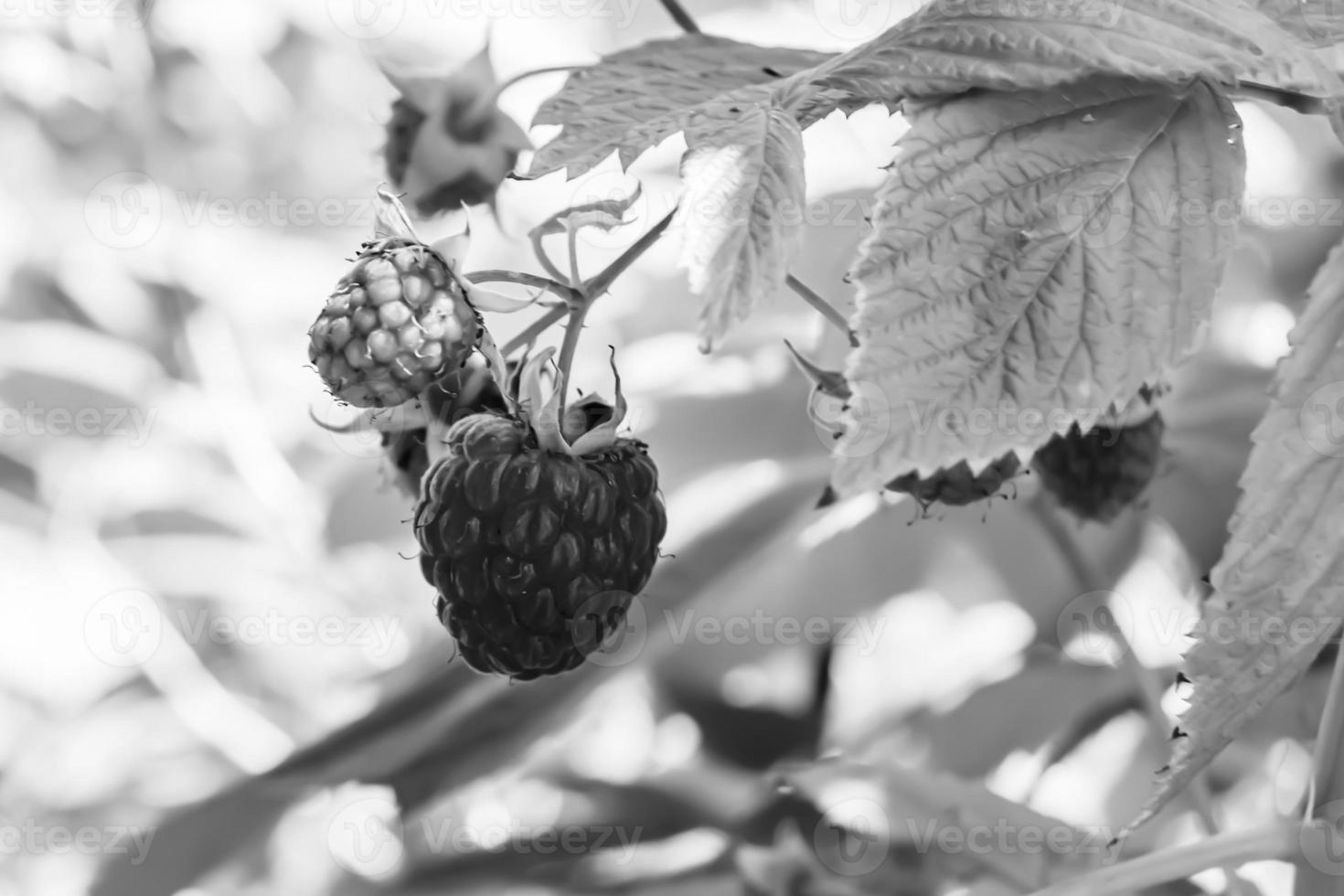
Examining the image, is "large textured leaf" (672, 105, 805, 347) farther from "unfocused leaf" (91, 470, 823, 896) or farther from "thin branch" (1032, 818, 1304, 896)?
"unfocused leaf" (91, 470, 823, 896)

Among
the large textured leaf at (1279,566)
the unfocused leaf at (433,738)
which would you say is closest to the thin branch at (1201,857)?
the large textured leaf at (1279,566)

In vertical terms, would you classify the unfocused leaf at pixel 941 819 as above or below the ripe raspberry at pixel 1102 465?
below

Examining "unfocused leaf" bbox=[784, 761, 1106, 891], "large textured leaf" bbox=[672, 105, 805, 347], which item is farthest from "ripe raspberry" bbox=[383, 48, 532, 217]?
"unfocused leaf" bbox=[784, 761, 1106, 891]

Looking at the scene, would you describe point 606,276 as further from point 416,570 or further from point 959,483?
point 416,570

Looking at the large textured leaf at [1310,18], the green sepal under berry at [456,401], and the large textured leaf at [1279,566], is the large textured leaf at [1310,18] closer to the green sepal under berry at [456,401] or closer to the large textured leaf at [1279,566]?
the large textured leaf at [1279,566]

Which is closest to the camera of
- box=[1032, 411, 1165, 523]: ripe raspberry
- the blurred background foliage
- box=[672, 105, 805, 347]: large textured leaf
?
box=[672, 105, 805, 347]: large textured leaf

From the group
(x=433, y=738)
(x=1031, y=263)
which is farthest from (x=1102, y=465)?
(x=433, y=738)
